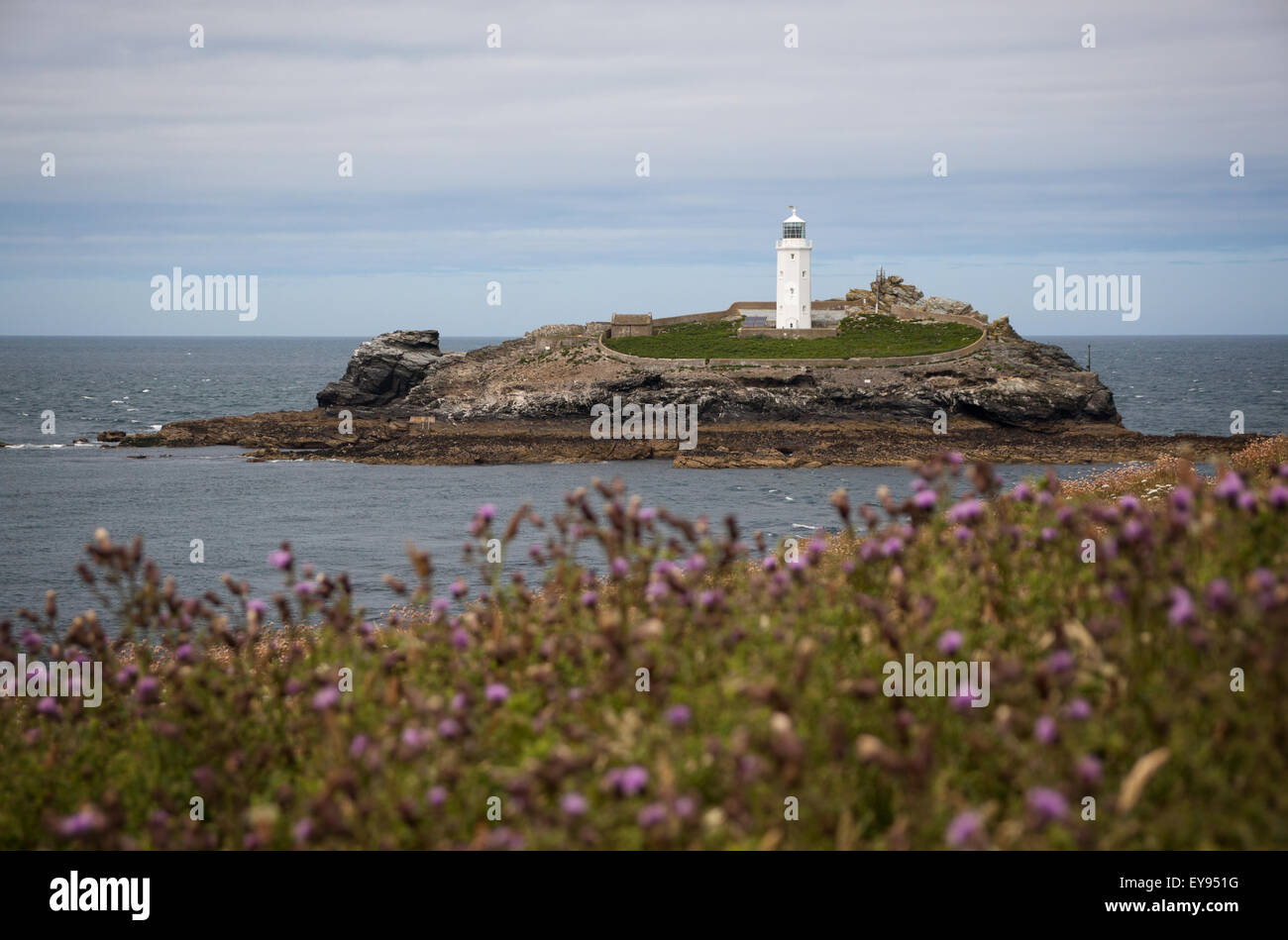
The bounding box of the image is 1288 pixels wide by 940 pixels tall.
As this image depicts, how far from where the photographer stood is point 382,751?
4508 millimetres

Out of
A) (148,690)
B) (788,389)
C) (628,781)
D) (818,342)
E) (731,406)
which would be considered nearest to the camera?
(628,781)

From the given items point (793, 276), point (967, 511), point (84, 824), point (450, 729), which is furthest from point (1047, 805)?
point (793, 276)

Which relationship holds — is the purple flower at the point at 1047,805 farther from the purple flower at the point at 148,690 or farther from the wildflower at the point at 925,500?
the purple flower at the point at 148,690

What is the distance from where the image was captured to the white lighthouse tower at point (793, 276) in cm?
8488

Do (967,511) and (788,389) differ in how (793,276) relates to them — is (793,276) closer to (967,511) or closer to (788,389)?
(788,389)

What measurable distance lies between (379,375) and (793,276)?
111 feet

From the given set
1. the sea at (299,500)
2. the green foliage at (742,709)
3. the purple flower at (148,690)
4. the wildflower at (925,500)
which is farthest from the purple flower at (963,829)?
the sea at (299,500)

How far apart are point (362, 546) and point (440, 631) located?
31279mm

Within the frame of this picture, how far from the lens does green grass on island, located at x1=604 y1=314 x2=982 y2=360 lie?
78.3 metres

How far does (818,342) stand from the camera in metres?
82.3

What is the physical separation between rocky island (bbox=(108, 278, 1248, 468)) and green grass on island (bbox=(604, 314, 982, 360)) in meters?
0.34

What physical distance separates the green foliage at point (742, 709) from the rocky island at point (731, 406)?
51.9 m
